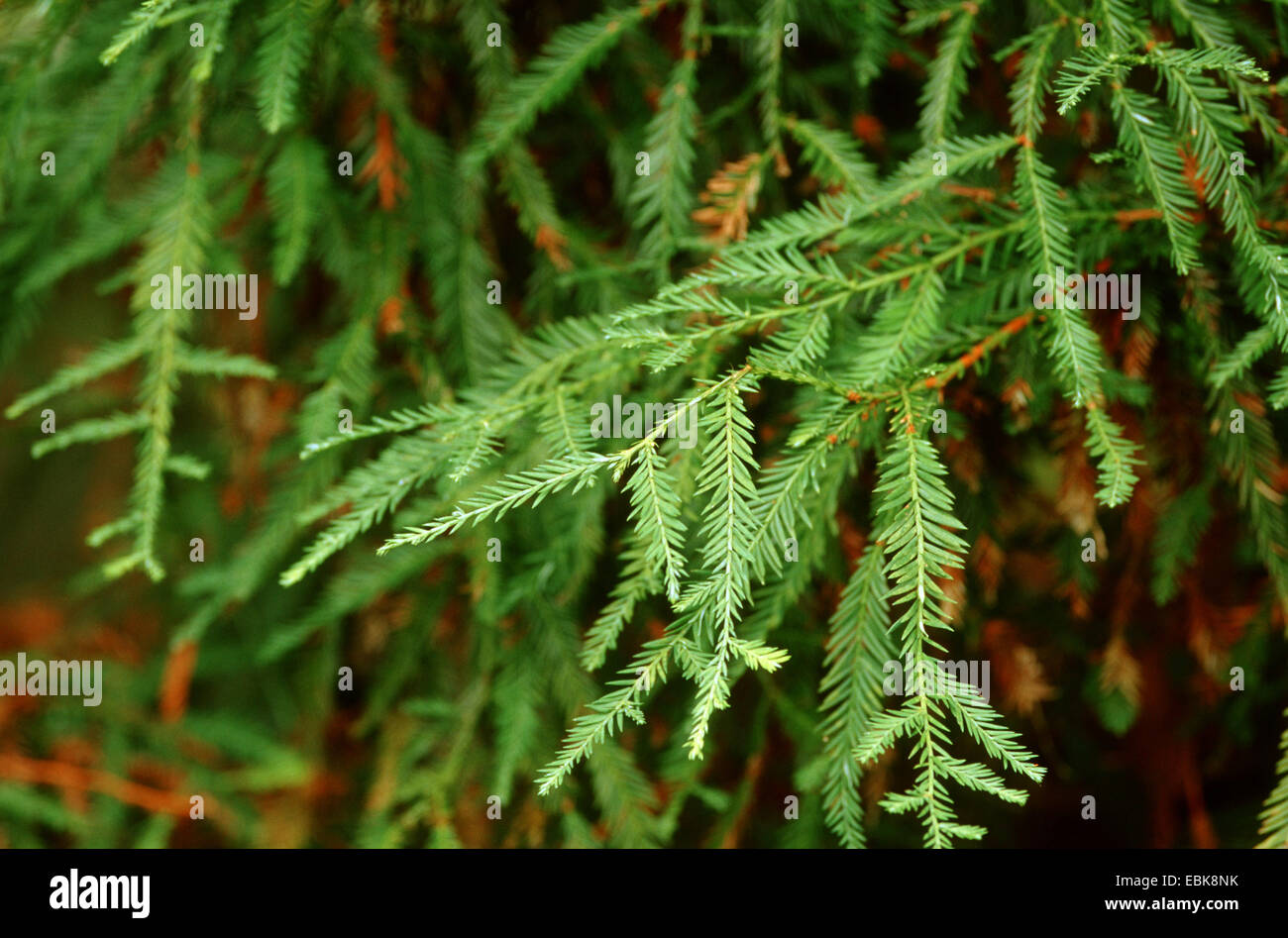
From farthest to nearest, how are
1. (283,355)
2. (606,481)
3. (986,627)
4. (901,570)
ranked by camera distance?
1. (283,355)
2. (986,627)
3. (606,481)
4. (901,570)

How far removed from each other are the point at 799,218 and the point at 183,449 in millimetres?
1941

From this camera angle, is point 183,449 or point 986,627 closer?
point 986,627

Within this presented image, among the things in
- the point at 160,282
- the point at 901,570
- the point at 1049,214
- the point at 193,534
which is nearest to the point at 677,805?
the point at 901,570

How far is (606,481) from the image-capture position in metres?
1.65

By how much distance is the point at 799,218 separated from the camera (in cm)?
141

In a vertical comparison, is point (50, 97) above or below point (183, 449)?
above

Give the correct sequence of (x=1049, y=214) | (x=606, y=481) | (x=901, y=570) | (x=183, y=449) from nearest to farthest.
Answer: (x=901, y=570), (x=1049, y=214), (x=606, y=481), (x=183, y=449)

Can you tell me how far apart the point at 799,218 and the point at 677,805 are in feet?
3.49

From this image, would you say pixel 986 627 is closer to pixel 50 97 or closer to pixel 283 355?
pixel 283 355

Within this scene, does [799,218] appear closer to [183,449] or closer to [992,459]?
[992,459]
